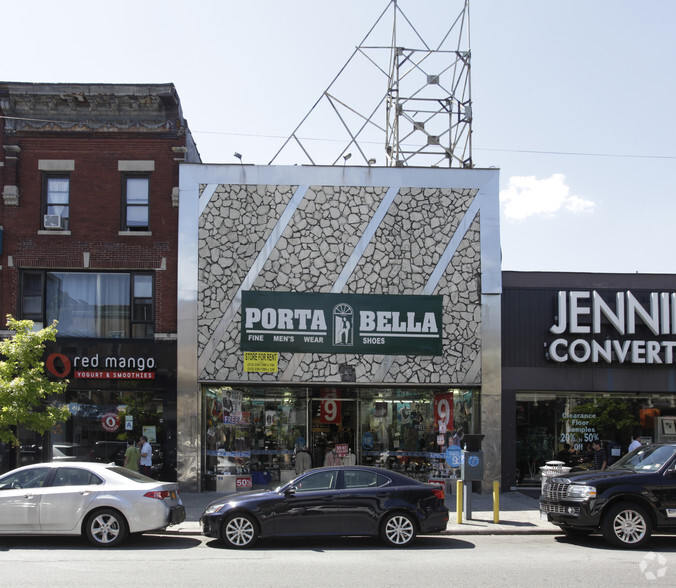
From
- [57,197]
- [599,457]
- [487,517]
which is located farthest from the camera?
[57,197]

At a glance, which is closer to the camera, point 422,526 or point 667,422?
point 422,526

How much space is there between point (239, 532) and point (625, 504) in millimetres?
6174

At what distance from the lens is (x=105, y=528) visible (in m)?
11.3

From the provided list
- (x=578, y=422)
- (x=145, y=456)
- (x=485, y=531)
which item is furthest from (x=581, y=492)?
(x=145, y=456)

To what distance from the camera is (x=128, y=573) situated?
30.3 ft

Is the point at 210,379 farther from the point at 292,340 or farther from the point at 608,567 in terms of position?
the point at 608,567

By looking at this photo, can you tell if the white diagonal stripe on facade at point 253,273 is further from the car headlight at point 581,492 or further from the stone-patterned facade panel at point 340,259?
the car headlight at point 581,492

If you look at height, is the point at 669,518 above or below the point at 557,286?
below

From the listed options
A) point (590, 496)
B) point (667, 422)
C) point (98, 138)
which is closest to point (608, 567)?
point (590, 496)

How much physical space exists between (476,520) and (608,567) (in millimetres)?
4748

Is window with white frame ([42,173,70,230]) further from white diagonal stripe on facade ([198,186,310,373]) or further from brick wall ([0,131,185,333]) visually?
white diagonal stripe on facade ([198,186,310,373])

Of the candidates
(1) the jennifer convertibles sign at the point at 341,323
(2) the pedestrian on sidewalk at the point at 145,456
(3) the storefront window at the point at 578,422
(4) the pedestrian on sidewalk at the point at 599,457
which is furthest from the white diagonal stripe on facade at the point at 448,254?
(2) the pedestrian on sidewalk at the point at 145,456

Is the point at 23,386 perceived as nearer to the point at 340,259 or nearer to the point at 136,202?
the point at 136,202

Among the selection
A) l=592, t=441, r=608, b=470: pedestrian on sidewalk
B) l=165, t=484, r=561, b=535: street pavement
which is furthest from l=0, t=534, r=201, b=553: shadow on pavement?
l=592, t=441, r=608, b=470: pedestrian on sidewalk
